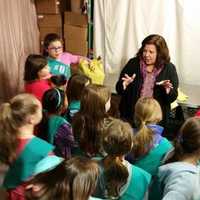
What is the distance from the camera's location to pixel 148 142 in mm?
2033

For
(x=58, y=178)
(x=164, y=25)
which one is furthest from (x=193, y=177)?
(x=164, y=25)

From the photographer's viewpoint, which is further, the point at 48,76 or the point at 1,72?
the point at 1,72

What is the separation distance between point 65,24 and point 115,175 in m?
2.71

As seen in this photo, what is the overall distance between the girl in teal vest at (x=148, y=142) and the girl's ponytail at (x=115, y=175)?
0.31m

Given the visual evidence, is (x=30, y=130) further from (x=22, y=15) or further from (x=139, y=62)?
(x=22, y=15)

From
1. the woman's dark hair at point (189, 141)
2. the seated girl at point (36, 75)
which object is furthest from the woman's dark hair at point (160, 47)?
the woman's dark hair at point (189, 141)

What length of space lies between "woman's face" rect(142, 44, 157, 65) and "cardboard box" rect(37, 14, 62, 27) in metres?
1.54

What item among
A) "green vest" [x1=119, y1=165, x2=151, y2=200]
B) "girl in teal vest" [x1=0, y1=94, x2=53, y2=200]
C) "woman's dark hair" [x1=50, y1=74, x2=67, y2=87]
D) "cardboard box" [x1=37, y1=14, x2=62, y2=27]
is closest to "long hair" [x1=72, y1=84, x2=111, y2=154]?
"girl in teal vest" [x1=0, y1=94, x2=53, y2=200]

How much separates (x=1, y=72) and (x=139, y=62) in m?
1.50

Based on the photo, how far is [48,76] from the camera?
9.53 ft

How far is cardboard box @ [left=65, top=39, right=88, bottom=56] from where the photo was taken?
13.2 ft

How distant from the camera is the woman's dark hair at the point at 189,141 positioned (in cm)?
168

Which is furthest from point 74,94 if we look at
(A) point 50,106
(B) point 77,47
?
(B) point 77,47

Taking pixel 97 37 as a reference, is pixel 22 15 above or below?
above
